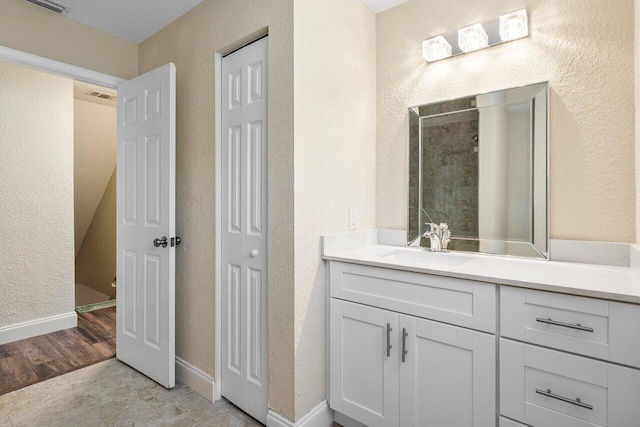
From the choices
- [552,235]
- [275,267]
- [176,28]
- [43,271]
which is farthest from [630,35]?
[43,271]

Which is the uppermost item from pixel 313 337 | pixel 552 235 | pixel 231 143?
pixel 231 143

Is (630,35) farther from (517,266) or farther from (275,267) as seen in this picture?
(275,267)

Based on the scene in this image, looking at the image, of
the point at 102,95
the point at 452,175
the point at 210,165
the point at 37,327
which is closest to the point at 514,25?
the point at 452,175

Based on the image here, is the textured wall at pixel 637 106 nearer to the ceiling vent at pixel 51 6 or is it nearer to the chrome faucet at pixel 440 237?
the chrome faucet at pixel 440 237

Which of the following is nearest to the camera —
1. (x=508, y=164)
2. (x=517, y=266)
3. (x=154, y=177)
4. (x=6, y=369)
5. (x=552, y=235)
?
(x=517, y=266)

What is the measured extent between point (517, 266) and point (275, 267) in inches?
44.7

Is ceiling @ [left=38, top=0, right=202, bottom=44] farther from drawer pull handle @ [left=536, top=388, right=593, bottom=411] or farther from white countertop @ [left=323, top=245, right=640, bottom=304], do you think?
drawer pull handle @ [left=536, top=388, right=593, bottom=411]

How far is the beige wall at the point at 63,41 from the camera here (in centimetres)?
203

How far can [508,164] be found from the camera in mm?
1812

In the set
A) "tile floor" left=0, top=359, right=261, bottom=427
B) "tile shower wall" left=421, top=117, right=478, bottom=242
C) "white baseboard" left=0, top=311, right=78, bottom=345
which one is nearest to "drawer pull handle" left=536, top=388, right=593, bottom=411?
"tile shower wall" left=421, top=117, right=478, bottom=242

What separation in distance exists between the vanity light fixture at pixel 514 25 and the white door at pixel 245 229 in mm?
1260

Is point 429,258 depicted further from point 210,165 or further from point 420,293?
point 210,165

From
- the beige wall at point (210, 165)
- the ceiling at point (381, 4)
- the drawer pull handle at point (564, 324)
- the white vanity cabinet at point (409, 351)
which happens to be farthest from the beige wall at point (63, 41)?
the drawer pull handle at point (564, 324)

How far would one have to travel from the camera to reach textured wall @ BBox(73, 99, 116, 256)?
376cm
